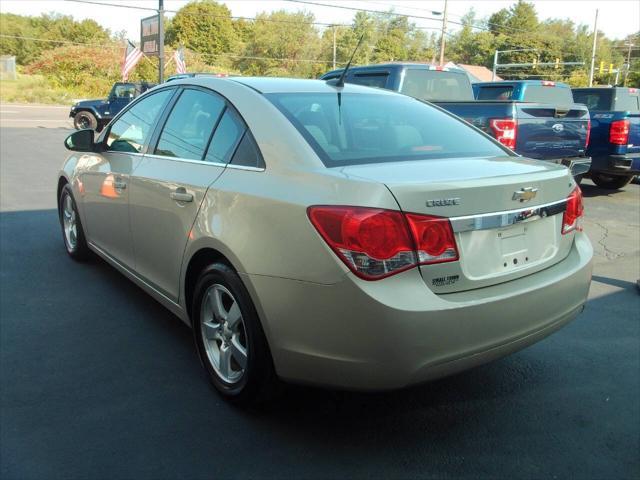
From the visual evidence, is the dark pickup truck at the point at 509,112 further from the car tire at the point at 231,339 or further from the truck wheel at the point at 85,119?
the truck wheel at the point at 85,119

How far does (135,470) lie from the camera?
2459mm

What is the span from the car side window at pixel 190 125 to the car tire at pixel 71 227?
1848 mm

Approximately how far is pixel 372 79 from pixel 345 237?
7.75 m

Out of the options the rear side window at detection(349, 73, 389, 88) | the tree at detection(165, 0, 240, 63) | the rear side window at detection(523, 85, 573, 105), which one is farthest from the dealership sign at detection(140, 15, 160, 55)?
the tree at detection(165, 0, 240, 63)

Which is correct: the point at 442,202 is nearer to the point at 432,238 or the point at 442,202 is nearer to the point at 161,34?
the point at 432,238

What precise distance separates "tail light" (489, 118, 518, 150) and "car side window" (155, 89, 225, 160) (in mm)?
5038

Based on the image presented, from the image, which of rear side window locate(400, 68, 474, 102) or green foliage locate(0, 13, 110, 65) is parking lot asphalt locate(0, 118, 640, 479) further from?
green foliage locate(0, 13, 110, 65)

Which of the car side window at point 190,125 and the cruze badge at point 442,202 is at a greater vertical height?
the car side window at point 190,125

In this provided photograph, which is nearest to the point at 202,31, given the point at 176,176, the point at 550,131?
the point at 550,131

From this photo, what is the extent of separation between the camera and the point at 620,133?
9.63 m

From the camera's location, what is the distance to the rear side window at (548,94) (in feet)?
34.4

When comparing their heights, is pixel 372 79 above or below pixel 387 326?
above

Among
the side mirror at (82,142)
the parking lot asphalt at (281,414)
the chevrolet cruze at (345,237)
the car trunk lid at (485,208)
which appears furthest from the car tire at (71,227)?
the car trunk lid at (485,208)

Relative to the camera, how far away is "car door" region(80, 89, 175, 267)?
3.97 m
